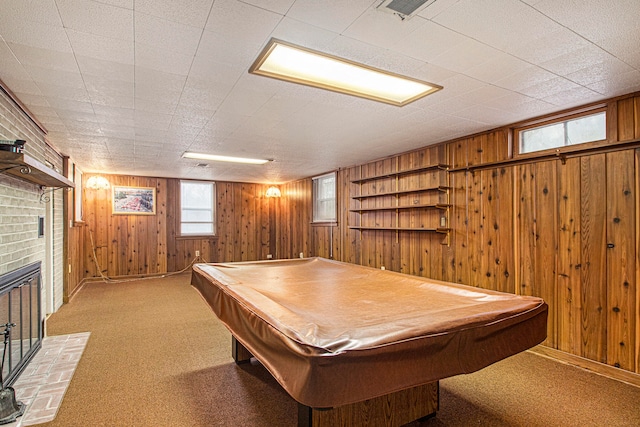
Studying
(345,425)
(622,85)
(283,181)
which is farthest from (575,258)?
(283,181)

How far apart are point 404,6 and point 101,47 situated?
1644 mm

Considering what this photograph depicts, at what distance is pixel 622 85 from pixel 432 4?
1.89 meters

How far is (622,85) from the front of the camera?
2385 mm

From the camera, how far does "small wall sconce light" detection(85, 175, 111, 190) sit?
6.36m

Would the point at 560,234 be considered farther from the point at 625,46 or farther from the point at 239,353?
the point at 239,353

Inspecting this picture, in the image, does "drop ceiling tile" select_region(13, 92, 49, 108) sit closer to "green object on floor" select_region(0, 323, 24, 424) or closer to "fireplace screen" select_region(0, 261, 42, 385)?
"fireplace screen" select_region(0, 261, 42, 385)

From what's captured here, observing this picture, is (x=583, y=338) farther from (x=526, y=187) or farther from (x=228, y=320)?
(x=228, y=320)

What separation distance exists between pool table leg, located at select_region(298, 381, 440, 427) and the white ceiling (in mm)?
1923

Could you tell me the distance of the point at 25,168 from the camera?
7.68 ft

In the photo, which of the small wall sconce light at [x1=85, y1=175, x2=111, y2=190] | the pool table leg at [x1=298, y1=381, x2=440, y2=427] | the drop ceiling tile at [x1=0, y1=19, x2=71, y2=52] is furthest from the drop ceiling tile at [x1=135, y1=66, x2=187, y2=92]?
the small wall sconce light at [x1=85, y1=175, x2=111, y2=190]

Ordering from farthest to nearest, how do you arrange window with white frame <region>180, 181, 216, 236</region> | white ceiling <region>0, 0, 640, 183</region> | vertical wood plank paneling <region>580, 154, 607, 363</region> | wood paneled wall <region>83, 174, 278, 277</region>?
window with white frame <region>180, 181, 216, 236</region> → wood paneled wall <region>83, 174, 278, 277</region> → vertical wood plank paneling <region>580, 154, 607, 363</region> → white ceiling <region>0, 0, 640, 183</region>

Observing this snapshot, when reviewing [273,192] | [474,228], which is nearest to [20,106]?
[474,228]

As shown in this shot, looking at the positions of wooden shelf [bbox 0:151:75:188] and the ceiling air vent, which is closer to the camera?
the ceiling air vent

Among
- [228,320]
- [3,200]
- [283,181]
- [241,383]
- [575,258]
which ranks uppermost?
[283,181]
